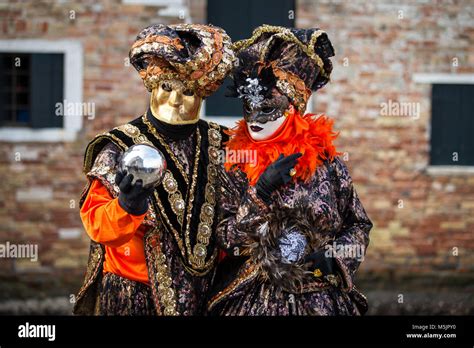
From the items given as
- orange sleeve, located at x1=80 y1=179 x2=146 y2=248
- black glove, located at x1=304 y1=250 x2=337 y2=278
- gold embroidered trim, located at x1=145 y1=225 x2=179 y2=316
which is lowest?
gold embroidered trim, located at x1=145 y1=225 x2=179 y2=316

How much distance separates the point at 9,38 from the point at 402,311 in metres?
4.43

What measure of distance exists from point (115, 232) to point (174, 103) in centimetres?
66

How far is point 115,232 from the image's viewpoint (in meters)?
5.16

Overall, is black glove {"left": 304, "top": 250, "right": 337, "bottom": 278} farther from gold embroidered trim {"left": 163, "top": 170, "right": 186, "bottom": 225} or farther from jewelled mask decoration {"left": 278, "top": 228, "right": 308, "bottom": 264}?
gold embroidered trim {"left": 163, "top": 170, "right": 186, "bottom": 225}

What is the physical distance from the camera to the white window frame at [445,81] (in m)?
11.6

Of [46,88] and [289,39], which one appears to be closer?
[289,39]

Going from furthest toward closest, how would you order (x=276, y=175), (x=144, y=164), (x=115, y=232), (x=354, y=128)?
(x=354, y=128)
(x=276, y=175)
(x=115, y=232)
(x=144, y=164)

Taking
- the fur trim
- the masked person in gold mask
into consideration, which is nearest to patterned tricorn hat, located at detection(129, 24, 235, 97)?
the masked person in gold mask

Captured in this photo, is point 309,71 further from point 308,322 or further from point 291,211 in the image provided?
point 308,322

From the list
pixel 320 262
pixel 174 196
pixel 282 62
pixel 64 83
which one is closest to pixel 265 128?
pixel 282 62

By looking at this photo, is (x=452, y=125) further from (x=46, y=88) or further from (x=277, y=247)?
(x=277, y=247)

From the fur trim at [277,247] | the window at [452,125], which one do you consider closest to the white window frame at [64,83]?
the window at [452,125]

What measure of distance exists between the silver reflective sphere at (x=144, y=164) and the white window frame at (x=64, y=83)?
6354mm

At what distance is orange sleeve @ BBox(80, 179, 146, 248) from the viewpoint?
5.12m
